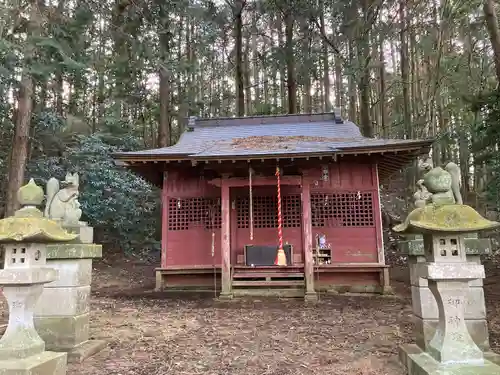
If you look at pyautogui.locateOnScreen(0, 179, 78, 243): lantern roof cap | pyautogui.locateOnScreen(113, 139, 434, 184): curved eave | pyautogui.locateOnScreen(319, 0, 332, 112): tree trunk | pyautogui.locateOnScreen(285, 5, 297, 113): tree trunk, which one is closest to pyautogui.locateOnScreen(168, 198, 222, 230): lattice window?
pyautogui.locateOnScreen(113, 139, 434, 184): curved eave

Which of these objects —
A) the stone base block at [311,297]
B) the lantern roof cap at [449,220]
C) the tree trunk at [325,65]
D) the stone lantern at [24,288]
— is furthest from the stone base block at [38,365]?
the tree trunk at [325,65]

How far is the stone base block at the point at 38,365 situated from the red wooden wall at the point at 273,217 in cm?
555

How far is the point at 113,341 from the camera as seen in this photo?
16.0 ft

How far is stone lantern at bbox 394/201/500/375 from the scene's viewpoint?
3.14 meters

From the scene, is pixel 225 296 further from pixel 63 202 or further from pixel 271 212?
pixel 63 202

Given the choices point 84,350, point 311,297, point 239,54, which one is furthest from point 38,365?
point 239,54

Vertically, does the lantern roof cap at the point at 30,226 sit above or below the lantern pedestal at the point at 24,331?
above

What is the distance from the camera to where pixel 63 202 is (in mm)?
4582

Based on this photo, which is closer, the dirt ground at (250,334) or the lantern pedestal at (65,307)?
the dirt ground at (250,334)

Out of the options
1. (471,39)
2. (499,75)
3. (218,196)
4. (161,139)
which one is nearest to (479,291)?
(499,75)

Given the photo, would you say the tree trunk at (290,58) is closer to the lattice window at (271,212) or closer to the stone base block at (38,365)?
the lattice window at (271,212)

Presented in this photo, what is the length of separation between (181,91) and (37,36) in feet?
36.2

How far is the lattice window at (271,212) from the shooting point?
9305 millimetres

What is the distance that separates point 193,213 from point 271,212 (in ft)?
6.18
